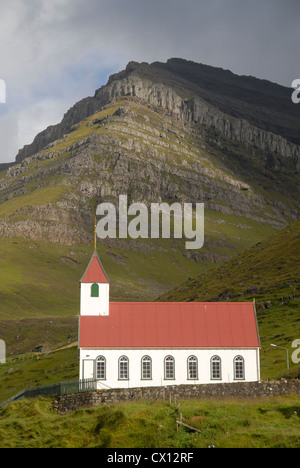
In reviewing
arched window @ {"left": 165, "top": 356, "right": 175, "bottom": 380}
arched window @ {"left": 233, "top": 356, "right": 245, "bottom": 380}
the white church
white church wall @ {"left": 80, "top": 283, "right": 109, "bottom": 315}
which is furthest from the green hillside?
white church wall @ {"left": 80, "top": 283, "right": 109, "bottom": 315}

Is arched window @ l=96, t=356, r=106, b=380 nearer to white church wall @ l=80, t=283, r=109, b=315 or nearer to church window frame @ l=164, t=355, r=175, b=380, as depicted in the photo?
white church wall @ l=80, t=283, r=109, b=315

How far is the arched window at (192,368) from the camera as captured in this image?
2506 inches

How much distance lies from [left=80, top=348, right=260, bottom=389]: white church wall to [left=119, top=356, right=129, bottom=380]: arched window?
12.5 inches

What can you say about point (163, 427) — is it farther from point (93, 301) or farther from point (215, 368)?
point (93, 301)

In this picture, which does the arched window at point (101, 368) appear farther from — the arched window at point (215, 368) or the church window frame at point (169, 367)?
the arched window at point (215, 368)

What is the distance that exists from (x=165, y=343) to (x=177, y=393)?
1857cm

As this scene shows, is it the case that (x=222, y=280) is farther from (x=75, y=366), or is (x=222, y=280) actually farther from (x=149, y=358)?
(x=149, y=358)

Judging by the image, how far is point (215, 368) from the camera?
64312 mm

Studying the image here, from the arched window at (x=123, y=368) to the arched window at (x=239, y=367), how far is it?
38.1 ft

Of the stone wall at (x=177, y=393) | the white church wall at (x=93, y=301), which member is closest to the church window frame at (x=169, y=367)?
the white church wall at (x=93, y=301)

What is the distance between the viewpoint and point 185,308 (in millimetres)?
67875

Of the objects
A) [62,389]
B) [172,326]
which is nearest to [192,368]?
[172,326]
